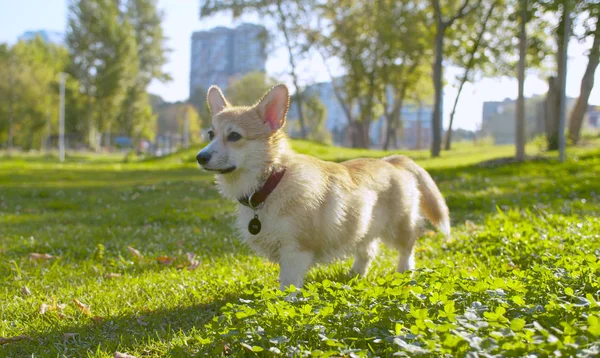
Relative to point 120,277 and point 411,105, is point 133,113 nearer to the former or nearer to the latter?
point 411,105

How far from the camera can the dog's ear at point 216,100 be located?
5.11 metres

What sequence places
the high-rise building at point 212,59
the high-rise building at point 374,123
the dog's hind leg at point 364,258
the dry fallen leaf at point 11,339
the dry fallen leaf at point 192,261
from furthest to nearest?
1. the high-rise building at point 212,59
2. the high-rise building at point 374,123
3. the dry fallen leaf at point 192,261
4. the dog's hind leg at point 364,258
5. the dry fallen leaf at point 11,339

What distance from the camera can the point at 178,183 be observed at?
17453mm

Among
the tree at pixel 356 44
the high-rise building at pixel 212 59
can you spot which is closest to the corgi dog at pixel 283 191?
the tree at pixel 356 44

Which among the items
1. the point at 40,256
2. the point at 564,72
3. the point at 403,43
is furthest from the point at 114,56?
the point at 40,256

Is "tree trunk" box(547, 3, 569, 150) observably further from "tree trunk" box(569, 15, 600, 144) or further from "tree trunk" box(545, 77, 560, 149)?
"tree trunk" box(569, 15, 600, 144)

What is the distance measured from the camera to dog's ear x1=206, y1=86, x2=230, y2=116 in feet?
16.8

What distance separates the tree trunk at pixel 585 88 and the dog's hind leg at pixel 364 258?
16217 millimetres

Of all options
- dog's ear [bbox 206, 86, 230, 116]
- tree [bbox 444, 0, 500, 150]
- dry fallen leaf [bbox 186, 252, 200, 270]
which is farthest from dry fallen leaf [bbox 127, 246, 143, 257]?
tree [bbox 444, 0, 500, 150]

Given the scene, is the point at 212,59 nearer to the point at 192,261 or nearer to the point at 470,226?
the point at 470,226

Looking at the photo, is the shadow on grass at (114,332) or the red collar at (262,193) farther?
the red collar at (262,193)

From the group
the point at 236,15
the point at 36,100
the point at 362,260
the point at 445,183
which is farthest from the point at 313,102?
the point at 362,260

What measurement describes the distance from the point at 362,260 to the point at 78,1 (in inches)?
2594

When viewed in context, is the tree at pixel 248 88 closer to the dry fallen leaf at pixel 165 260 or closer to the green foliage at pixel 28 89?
the green foliage at pixel 28 89
